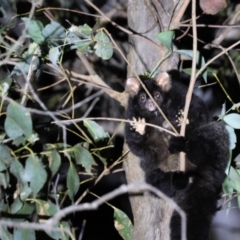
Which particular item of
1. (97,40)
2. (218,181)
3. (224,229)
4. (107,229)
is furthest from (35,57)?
(224,229)

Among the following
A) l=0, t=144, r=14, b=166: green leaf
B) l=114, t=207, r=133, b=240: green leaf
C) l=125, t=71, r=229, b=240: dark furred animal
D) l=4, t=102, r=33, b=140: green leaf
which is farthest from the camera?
l=114, t=207, r=133, b=240: green leaf

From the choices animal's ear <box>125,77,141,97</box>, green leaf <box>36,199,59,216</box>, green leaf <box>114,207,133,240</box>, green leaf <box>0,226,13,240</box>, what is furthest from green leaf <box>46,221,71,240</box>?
animal's ear <box>125,77,141,97</box>

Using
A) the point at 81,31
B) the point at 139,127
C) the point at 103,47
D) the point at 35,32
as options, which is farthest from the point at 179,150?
the point at 35,32

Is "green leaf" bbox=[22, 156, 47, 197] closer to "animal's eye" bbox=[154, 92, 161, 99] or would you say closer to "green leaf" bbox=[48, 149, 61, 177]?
"green leaf" bbox=[48, 149, 61, 177]

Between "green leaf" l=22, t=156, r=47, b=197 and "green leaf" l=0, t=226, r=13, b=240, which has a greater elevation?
"green leaf" l=22, t=156, r=47, b=197

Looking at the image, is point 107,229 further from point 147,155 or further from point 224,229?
point 147,155

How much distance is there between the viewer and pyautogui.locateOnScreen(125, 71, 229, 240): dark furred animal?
8.61 feet

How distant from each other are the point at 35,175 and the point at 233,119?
0.87 metres

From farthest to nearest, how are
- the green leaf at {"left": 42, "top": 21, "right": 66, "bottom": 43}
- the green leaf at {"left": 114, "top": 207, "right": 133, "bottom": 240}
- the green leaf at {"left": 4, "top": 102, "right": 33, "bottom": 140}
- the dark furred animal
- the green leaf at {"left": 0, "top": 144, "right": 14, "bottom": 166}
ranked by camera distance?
the green leaf at {"left": 114, "top": 207, "right": 133, "bottom": 240}
the dark furred animal
the green leaf at {"left": 42, "top": 21, "right": 66, "bottom": 43}
the green leaf at {"left": 0, "top": 144, "right": 14, "bottom": 166}
the green leaf at {"left": 4, "top": 102, "right": 33, "bottom": 140}

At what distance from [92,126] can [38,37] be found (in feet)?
1.52

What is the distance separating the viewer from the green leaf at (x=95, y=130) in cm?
265

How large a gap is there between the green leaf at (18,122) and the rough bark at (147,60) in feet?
2.27

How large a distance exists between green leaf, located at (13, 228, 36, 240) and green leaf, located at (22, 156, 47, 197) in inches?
8.6

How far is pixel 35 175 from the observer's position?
7.72 feet
